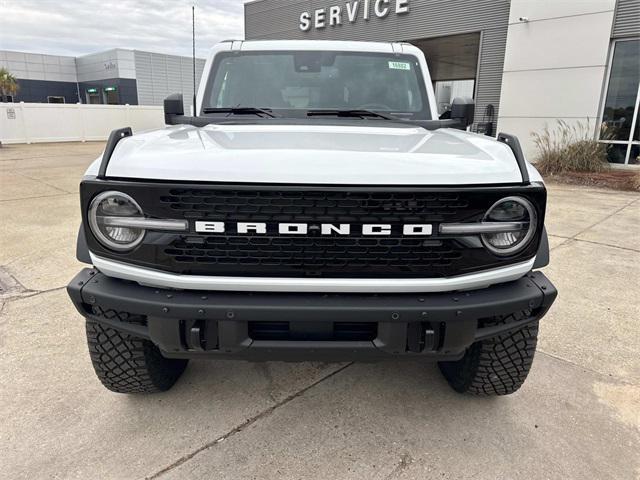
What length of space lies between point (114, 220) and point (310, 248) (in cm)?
77

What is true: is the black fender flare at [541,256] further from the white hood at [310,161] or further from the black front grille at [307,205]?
the black front grille at [307,205]

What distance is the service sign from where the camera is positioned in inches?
587

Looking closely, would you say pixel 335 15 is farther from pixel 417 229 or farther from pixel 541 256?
pixel 417 229

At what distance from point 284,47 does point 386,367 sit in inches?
92.4

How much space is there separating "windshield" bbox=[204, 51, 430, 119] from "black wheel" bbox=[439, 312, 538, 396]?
5.23 feet

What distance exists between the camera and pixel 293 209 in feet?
5.73

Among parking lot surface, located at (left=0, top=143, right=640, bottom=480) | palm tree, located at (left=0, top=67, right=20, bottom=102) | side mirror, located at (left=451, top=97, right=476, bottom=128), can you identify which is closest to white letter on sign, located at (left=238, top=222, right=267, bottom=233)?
parking lot surface, located at (left=0, top=143, right=640, bottom=480)

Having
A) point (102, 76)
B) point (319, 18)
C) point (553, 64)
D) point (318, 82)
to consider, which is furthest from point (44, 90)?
point (318, 82)

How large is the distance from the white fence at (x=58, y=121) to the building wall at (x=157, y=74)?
62.8 ft

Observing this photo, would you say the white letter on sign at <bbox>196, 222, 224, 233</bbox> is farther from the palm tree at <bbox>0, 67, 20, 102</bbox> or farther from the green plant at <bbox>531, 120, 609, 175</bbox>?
the palm tree at <bbox>0, 67, 20, 102</bbox>

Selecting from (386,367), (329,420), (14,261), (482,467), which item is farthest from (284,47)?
(14,261)

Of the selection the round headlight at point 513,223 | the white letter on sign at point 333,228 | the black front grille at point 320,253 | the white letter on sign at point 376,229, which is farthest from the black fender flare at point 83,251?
the round headlight at point 513,223

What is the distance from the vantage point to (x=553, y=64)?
11.7m

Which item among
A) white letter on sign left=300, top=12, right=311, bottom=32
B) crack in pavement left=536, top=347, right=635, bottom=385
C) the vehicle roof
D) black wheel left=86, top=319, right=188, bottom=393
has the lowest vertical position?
crack in pavement left=536, top=347, right=635, bottom=385
